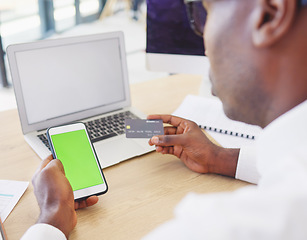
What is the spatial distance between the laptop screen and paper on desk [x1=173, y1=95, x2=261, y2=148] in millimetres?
230

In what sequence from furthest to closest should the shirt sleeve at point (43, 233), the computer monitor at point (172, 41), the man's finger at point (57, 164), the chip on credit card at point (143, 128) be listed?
the computer monitor at point (172, 41)
the chip on credit card at point (143, 128)
the man's finger at point (57, 164)
the shirt sleeve at point (43, 233)

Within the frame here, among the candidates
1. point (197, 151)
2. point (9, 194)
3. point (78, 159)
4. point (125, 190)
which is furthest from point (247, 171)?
point (9, 194)

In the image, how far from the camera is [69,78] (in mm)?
1047

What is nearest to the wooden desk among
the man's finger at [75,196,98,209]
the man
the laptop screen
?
the man's finger at [75,196,98,209]

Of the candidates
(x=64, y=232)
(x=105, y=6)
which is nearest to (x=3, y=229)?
(x=64, y=232)

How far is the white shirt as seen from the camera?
33cm

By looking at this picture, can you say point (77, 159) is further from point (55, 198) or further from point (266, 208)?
point (266, 208)

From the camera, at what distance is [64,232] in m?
0.62

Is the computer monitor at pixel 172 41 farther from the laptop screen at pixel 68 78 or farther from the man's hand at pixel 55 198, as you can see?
the man's hand at pixel 55 198

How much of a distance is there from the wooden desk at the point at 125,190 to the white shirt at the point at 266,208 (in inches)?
10.6

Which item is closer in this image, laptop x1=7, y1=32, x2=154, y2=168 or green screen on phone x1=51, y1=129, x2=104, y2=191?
green screen on phone x1=51, y1=129, x2=104, y2=191

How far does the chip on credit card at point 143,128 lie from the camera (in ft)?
2.98

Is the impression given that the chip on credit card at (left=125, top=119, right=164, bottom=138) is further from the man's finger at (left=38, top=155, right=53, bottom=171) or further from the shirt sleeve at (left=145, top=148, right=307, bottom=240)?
the shirt sleeve at (left=145, top=148, right=307, bottom=240)

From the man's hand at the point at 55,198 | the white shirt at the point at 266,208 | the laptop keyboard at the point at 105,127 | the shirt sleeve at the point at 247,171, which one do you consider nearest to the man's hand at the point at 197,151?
the shirt sleeve at the point at 247,171
